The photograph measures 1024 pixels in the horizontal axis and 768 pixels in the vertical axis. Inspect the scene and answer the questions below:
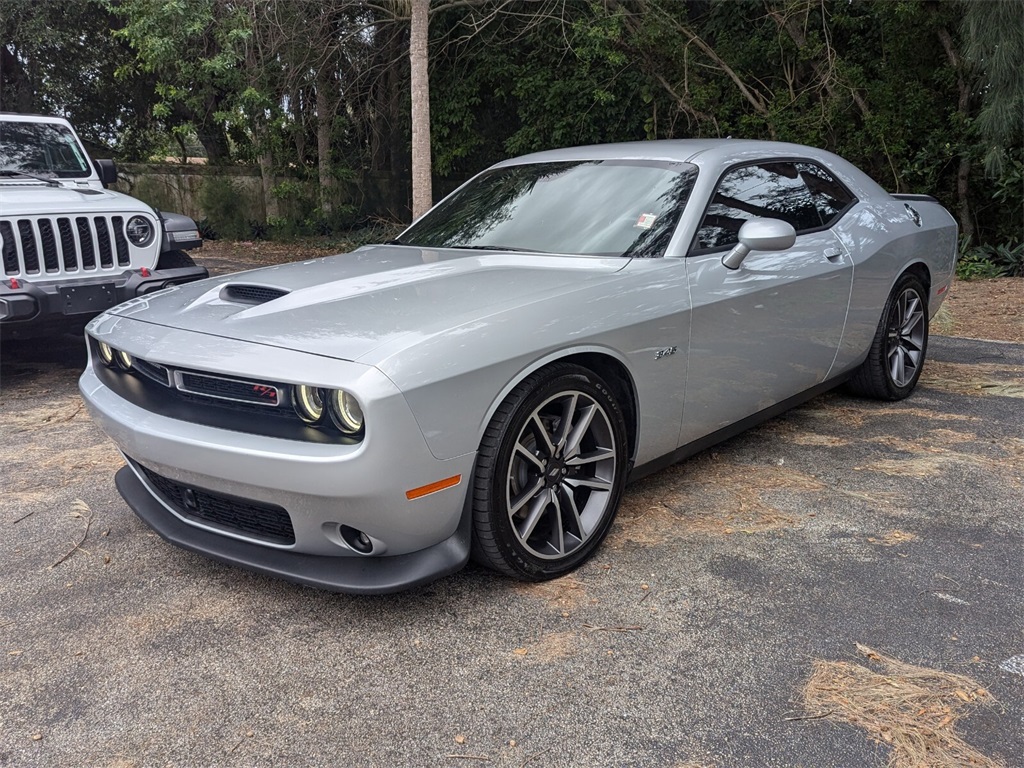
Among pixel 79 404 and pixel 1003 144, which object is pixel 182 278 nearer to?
pixel 79 404

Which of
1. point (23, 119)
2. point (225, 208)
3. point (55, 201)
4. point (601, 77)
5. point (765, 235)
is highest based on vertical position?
point (601, 77)

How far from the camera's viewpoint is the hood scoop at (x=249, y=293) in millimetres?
3129

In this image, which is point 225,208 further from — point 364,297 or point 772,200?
point 364,297

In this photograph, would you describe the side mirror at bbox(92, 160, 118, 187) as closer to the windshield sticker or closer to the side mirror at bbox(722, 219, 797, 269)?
the windshield sticker

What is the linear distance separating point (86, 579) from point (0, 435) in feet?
6.83

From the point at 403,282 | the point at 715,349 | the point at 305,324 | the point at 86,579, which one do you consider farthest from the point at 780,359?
the point at 86,579

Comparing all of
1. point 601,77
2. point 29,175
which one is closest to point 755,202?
point 29,175

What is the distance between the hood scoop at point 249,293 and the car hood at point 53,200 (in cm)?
299

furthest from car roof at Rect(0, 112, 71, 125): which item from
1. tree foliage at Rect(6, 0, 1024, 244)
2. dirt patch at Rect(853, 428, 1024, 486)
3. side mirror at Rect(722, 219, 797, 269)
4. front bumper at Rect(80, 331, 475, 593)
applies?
dirt patch at Rect(853, 428, 1024, 486)

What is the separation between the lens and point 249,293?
126 inches

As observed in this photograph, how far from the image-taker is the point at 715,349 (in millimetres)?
3498

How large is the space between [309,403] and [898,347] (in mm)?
3738

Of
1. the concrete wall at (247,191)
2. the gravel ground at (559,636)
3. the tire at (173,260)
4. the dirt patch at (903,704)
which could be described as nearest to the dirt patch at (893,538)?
the gravel ground at (559,636)

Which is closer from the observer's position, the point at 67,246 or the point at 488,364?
the point at 488,364
